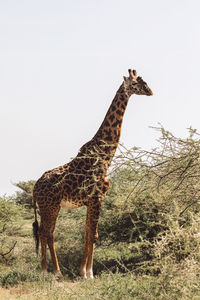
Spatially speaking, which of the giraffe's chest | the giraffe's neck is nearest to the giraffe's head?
the giraffe's neck

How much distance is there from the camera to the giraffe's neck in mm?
7164

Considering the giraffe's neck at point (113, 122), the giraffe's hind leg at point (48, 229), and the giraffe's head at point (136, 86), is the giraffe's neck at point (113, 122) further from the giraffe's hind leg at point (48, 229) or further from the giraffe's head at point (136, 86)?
the giraffe's hind leg at point (48, 229)

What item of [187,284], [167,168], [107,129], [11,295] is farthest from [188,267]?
[107,129]

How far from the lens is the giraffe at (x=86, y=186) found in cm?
689

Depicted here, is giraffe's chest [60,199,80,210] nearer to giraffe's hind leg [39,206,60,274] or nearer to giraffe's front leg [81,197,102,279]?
giraffe's hind leg [39,206,60,274]

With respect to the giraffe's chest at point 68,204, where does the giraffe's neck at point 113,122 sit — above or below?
above

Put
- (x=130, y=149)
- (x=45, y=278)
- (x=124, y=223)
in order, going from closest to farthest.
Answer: (x=130, y=149), (x=45, y=278), (x=124, y=223)

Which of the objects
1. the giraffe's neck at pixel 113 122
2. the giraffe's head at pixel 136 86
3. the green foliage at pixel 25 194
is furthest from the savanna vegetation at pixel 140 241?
the green foliage at pixel 25 194

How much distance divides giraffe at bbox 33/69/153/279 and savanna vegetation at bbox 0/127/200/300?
1.31 feet

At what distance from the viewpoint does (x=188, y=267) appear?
4004 millimetres

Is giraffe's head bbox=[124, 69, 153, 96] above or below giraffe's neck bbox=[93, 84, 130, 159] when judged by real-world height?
above

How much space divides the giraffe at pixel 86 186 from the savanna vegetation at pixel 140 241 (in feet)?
1.31

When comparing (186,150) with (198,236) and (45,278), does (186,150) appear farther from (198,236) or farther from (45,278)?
(45,278)

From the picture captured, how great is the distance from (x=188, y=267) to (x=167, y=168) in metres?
1.28
